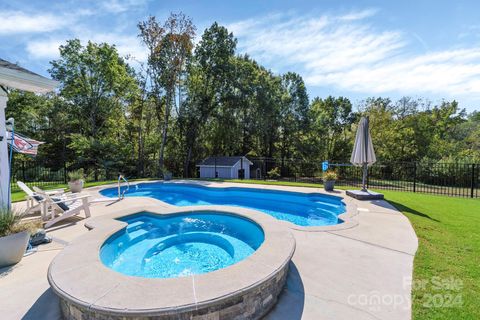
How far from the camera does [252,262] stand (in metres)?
2.83

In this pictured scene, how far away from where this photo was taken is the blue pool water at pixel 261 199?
7.40 metres

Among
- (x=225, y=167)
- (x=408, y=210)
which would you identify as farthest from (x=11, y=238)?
(x=225, y=167)

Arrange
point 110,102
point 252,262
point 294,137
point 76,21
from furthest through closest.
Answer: point 294,137, point 110,102, point 76,21, point 252,262

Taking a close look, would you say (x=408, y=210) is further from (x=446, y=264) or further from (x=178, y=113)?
(x=178, y=113)

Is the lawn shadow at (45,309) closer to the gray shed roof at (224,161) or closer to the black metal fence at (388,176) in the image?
the black metal fence at (388,176)

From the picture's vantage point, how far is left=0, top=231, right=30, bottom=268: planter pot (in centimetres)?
340

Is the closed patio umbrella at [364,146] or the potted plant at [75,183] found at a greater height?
the closed patio umbrella at [364,146]

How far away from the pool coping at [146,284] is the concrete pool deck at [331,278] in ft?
1.25

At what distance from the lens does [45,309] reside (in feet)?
8.25

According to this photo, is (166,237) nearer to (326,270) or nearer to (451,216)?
(326,270)

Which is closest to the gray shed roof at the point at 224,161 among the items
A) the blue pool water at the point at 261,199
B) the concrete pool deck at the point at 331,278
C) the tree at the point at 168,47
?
the tree at the point at 168,47

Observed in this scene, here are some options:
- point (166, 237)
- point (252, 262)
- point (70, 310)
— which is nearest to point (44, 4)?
point (166, 237)

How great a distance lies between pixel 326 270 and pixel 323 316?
99cm

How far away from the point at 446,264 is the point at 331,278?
1945 millimetres
